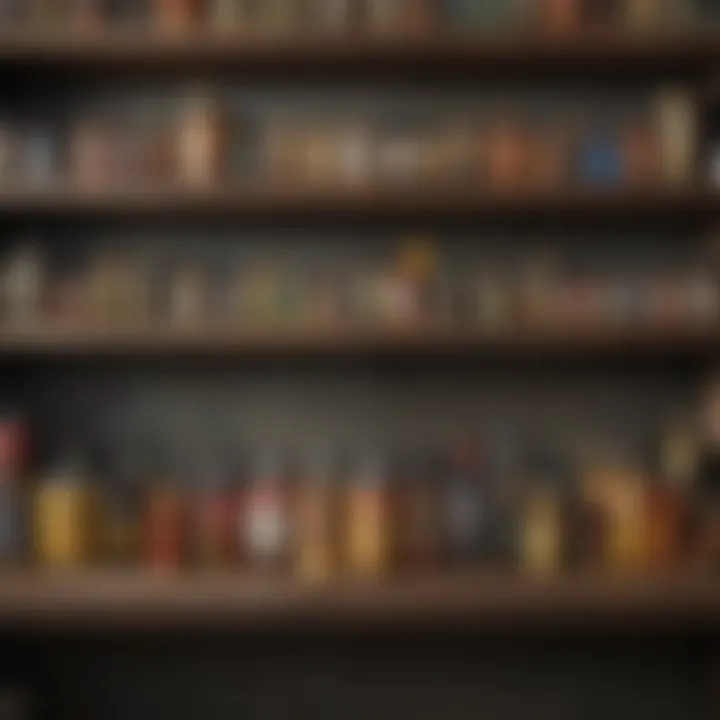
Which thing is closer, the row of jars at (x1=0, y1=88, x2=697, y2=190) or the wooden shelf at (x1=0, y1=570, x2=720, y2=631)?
the wooden shelf at (x1=0, y1=570, x2=720, y2=631)

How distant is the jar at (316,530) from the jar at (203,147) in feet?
2.00

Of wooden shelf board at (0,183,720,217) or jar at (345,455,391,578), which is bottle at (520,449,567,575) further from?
wooden shelf board at (0,183,720,217)

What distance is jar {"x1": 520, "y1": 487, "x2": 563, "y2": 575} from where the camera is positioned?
1830 millimetres

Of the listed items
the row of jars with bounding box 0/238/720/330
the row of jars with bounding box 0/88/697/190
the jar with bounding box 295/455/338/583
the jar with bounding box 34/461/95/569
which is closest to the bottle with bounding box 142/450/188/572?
the jar with bounding box 34/461/95/569

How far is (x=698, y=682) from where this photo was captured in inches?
80.7

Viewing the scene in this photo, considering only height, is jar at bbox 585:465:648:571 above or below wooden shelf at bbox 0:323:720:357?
below

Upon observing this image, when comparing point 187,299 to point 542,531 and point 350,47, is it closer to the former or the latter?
point 350,47

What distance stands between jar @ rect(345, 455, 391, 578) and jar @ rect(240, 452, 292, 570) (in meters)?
0.11

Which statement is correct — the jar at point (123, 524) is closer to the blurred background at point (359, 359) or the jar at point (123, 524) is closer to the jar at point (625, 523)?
the blurred background at point (359, 359)

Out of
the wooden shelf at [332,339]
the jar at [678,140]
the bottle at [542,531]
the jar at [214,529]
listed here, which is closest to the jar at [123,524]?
the jar at [214,529]

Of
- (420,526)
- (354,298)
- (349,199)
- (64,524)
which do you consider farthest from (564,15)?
(64,524)

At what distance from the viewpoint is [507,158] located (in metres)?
1.93

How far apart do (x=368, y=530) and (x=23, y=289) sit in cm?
78

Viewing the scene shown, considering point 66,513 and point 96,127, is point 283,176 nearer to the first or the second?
point 96,127
